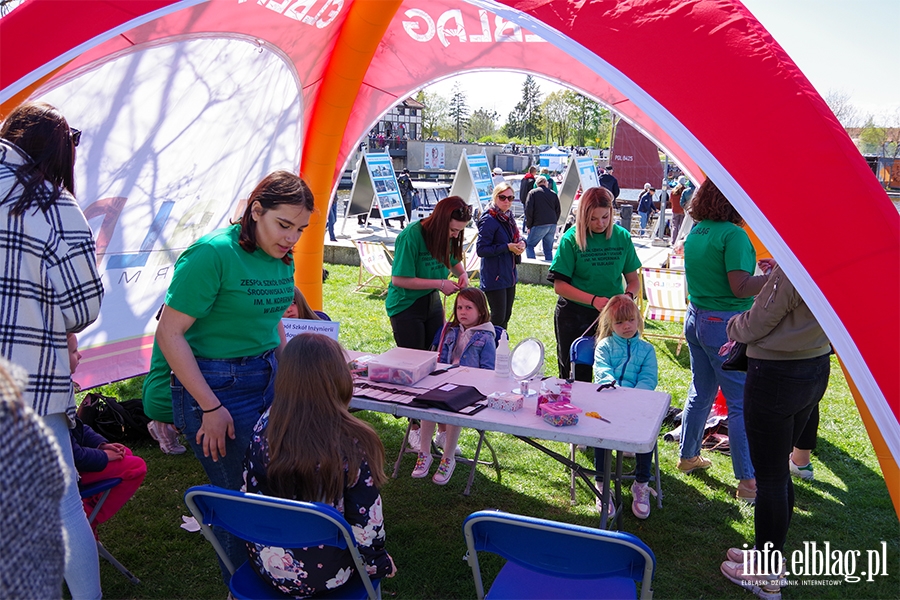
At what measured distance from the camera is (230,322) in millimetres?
2379

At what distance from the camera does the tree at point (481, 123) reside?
80.4 meters

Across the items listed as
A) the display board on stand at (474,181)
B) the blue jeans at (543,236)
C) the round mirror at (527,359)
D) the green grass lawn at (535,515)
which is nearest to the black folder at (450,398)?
the round mirror at (527,359)

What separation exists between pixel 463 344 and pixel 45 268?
229 centimetres

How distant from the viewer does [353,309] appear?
796cm

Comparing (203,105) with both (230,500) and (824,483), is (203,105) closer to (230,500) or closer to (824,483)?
(230,500)

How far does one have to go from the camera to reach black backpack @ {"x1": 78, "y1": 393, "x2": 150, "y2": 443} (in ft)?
13.7

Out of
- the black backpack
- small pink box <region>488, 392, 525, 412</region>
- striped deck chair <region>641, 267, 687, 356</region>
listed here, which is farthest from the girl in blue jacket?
striped deck chair <region>641, 267, 687, 356</region>

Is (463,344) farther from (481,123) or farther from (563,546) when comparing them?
(481,123)

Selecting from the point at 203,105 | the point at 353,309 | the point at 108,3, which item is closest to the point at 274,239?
the point at 108,3

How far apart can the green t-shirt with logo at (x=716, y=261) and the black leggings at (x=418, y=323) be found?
59.6 inches

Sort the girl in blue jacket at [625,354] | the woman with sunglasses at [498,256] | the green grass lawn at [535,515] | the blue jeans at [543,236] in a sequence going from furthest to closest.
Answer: the blue jeans at [543,236]
the woman with sunglasses at [498,256]
the girl in blue jacket at [625,354]
the green grass lawn at [535,515]

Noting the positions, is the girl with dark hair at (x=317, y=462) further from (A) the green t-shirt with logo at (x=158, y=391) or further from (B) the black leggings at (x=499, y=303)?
(B) the black leggings at (x=499, y=303)

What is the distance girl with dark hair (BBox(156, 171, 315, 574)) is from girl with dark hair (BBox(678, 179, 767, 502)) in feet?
6.95

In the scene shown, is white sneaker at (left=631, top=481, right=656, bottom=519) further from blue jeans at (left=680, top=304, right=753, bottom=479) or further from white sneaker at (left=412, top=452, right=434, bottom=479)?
white sneaker at (left=412, top=452, right=434, bottom=479)
